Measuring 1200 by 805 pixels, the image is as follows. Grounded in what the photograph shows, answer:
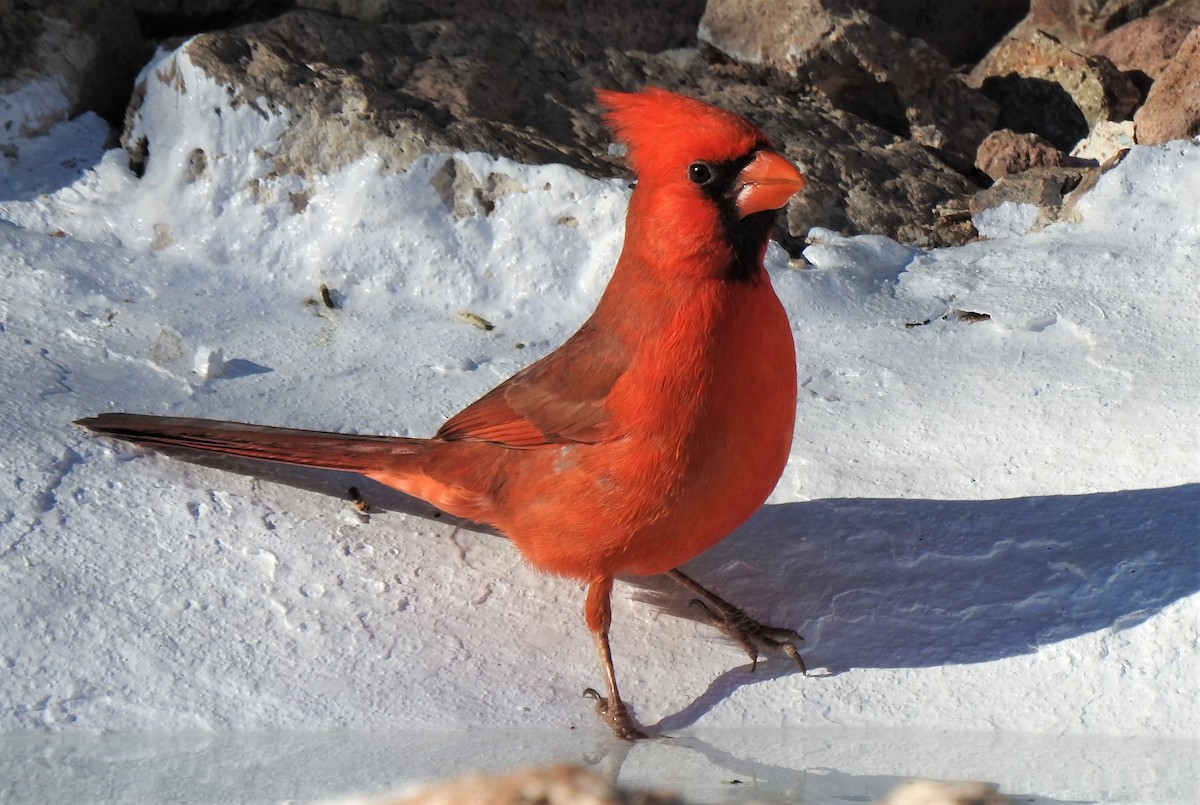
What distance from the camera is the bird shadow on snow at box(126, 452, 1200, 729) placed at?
2.58 m

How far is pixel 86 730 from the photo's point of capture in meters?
2.30

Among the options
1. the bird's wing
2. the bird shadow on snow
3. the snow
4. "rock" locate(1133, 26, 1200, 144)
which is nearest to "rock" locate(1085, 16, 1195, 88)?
"rock" locate(1133, 26, 1200, 144)

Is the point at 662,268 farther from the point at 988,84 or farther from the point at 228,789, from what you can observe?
the point at 988,84

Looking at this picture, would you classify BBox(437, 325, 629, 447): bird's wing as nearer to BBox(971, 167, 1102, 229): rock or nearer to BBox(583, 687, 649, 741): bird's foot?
BBox(583, 687, 649, 741): bird's foot

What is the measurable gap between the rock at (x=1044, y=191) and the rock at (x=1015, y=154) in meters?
0.13

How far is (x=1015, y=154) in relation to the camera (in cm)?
432

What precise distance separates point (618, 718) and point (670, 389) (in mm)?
572

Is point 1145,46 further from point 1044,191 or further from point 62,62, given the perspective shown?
point 62,62

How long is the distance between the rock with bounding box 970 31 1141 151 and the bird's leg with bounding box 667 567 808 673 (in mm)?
2610

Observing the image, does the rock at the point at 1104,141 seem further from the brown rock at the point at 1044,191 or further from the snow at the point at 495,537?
the snow at the point at 495,537

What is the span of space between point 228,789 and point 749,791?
0.79m

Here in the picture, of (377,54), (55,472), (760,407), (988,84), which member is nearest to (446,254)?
(377,54)

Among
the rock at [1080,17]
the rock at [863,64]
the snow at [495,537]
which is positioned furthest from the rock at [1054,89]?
the snow at [495,537]

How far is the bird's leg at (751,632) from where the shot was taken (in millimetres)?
2609
